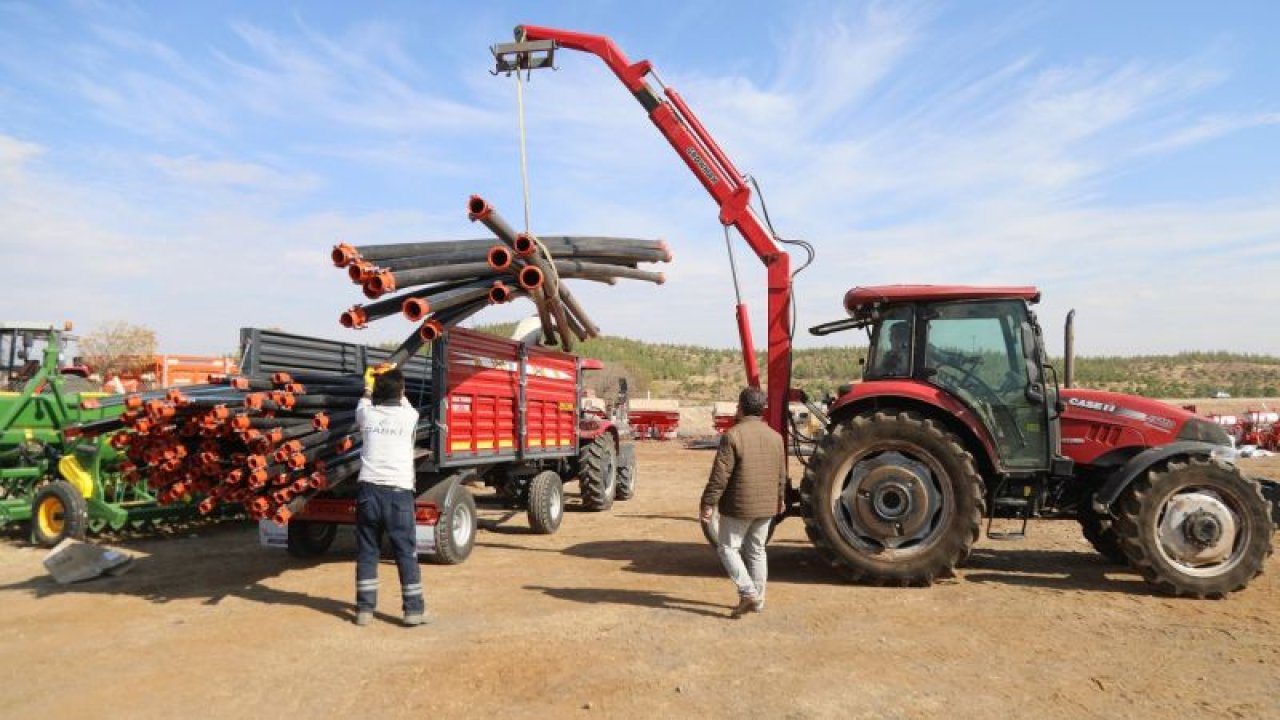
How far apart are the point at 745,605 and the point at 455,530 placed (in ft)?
10.2

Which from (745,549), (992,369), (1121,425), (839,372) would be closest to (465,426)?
(745,549)

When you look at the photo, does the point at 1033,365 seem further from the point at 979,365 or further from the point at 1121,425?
the point at 1121,425

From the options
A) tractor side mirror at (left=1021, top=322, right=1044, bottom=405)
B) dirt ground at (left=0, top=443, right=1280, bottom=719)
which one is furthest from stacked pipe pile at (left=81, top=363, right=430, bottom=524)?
Result: tractor side mirror at (left=1021, top=322, right=1044, bottom=405)

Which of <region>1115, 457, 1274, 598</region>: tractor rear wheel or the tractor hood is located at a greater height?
the tractor hood

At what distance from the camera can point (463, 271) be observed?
23.9ft

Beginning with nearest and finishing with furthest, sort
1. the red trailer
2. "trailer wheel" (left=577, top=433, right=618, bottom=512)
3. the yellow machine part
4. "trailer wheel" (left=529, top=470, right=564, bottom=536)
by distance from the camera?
the red trailer < the yellow machine part < "trailer wheel" (left=529, top=470, right=564, bottom=536) < "trailer wheel" (left=577, top=433, right=618, bottom=512)

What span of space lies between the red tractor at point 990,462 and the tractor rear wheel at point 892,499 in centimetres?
1

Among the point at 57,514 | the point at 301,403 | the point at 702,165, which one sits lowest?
the point at 57,514

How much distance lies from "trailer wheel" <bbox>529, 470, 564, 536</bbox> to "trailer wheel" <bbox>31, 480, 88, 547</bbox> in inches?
180

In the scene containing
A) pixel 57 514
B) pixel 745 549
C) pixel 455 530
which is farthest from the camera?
pixel 57 514

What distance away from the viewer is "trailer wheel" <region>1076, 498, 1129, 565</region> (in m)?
7.29

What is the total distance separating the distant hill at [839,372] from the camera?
48250 millimetres

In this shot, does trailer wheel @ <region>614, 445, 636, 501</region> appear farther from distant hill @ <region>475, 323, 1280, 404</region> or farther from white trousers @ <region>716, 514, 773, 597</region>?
distant hill @ <region>475, 323, 1280, 404</region>

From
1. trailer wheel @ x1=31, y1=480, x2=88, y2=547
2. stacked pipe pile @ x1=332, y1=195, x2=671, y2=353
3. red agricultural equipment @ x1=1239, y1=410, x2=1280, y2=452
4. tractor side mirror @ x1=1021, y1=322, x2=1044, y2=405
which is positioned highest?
stacked pipe pile @ x1=332, y1=195, x2=671, y2=353
